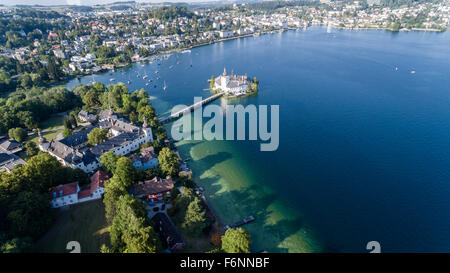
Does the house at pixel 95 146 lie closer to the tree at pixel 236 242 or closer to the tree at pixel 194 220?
the tree at pixel 194 220

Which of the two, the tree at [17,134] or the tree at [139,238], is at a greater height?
the tree at [17,134]

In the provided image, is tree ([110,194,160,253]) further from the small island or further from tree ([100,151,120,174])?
the small island

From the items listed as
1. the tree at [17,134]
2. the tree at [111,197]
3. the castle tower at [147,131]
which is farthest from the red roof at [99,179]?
the tree at [17,134]

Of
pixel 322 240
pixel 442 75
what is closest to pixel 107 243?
pixel 322 240

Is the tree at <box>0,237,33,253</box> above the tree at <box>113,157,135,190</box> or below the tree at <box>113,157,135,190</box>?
below

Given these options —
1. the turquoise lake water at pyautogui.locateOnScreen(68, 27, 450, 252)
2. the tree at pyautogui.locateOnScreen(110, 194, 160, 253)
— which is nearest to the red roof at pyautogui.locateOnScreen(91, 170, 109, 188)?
the tree at pyautogui.locateOnScreen(110, 194, 160, 253)

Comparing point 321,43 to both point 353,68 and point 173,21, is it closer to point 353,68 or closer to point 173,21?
point 353,68
